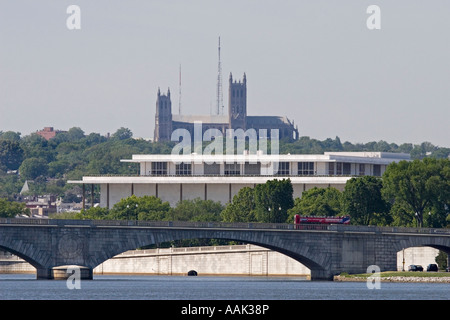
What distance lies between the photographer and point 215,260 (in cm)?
18525

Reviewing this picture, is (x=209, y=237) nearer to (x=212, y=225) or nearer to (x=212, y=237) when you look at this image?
(x=212, y=237)

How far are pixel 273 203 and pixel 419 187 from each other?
2054cm

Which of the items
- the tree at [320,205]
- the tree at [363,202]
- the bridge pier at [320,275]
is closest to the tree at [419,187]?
the tree at [363,202]

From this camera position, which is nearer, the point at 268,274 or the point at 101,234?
the point at 101,234

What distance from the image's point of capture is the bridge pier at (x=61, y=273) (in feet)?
482

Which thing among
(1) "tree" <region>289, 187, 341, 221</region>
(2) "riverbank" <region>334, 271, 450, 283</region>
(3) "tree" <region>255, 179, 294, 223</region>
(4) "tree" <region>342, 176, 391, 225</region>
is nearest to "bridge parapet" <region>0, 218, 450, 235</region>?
(2) "riverbank" <region>334, 271, 450, 283</region>

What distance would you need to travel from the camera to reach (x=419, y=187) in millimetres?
173375

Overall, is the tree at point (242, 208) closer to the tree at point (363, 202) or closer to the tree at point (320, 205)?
the tree at point (320, 205)

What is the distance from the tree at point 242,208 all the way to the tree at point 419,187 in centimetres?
2276

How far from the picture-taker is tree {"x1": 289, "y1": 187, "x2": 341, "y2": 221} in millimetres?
184475

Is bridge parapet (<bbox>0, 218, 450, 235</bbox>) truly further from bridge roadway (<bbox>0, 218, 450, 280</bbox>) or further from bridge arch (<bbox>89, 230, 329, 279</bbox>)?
bridge arch (<bbox>89, 230, 329, 279</bbox>)

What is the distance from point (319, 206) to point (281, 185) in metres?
5.25
